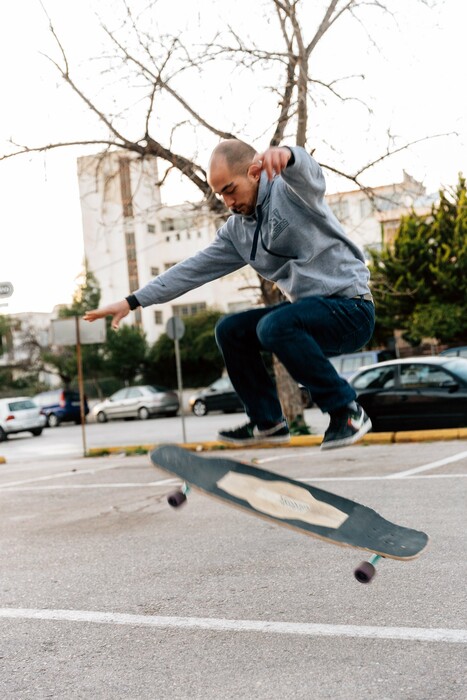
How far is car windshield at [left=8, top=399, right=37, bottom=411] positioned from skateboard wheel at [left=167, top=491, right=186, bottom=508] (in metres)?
25.3

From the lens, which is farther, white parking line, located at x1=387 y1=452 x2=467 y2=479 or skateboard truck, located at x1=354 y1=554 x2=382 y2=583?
white parking line, located at x1=387 y1=452 x2=467 y2=479

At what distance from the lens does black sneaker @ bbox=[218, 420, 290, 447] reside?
4.29 metres

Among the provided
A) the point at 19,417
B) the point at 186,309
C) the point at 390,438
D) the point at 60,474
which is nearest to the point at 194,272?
the point at 60,474

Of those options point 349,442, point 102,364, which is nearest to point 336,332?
point 349,442

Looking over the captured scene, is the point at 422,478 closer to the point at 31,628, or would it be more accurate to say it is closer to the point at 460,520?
the point at 460,520

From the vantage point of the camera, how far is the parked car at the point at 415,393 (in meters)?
14.2

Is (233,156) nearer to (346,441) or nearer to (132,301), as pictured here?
(132,301)

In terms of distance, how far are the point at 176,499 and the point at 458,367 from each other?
37.2 feet

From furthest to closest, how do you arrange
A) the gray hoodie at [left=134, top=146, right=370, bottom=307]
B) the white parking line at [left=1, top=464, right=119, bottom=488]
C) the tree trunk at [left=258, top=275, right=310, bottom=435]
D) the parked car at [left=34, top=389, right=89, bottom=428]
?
the parked car at [left=34, top=389, right=89, bottom=428] < the tree trunk at [left=258, top=275, right=310, bottom=435] < the white parking line at [left=1, top=464, right=119, bottom=488] < the gray hoodie at [left=134, top=146, right=370, bottom=307]

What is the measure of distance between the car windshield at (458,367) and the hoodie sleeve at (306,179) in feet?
36.1

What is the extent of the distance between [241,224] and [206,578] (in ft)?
7.83

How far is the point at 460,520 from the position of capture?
643 cm

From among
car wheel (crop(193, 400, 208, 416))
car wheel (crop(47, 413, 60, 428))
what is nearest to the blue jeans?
car wheel (crop(193, 400, 208, 416))

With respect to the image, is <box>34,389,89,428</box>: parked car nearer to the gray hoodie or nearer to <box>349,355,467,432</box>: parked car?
<box>349,355,467,432</box>: parked car
